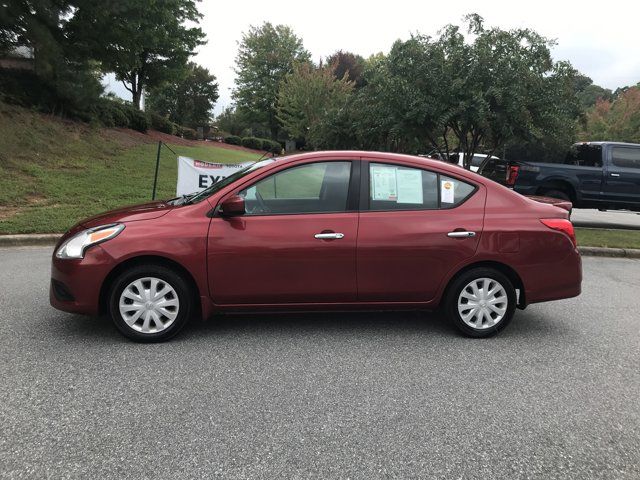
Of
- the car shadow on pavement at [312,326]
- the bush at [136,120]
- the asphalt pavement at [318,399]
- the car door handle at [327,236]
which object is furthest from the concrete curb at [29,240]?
the bush at [136,120]

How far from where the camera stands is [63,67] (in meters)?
15.7

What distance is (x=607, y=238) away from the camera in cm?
Result: 957

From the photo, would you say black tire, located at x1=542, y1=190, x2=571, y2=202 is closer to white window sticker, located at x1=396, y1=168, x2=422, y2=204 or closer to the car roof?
the car roof

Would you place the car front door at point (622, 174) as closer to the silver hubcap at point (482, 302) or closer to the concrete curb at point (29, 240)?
the silver hubcap at point (482, 302)

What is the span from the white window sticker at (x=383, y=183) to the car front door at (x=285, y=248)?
0.16 metres

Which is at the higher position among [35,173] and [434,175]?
[35,173]

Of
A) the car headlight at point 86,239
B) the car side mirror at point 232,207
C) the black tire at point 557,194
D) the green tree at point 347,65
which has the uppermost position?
the green tree at point 347,65

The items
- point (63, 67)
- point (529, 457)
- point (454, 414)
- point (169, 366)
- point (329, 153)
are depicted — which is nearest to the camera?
point (529, 457)

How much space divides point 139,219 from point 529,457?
323 cm

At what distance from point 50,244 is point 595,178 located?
36.1 ft

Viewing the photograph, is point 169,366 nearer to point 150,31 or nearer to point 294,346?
point 294,346

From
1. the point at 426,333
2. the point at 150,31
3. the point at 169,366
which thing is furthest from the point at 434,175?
the point at 150,31

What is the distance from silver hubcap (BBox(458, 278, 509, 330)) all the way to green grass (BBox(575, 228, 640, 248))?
549cm

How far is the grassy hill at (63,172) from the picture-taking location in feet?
32.7
